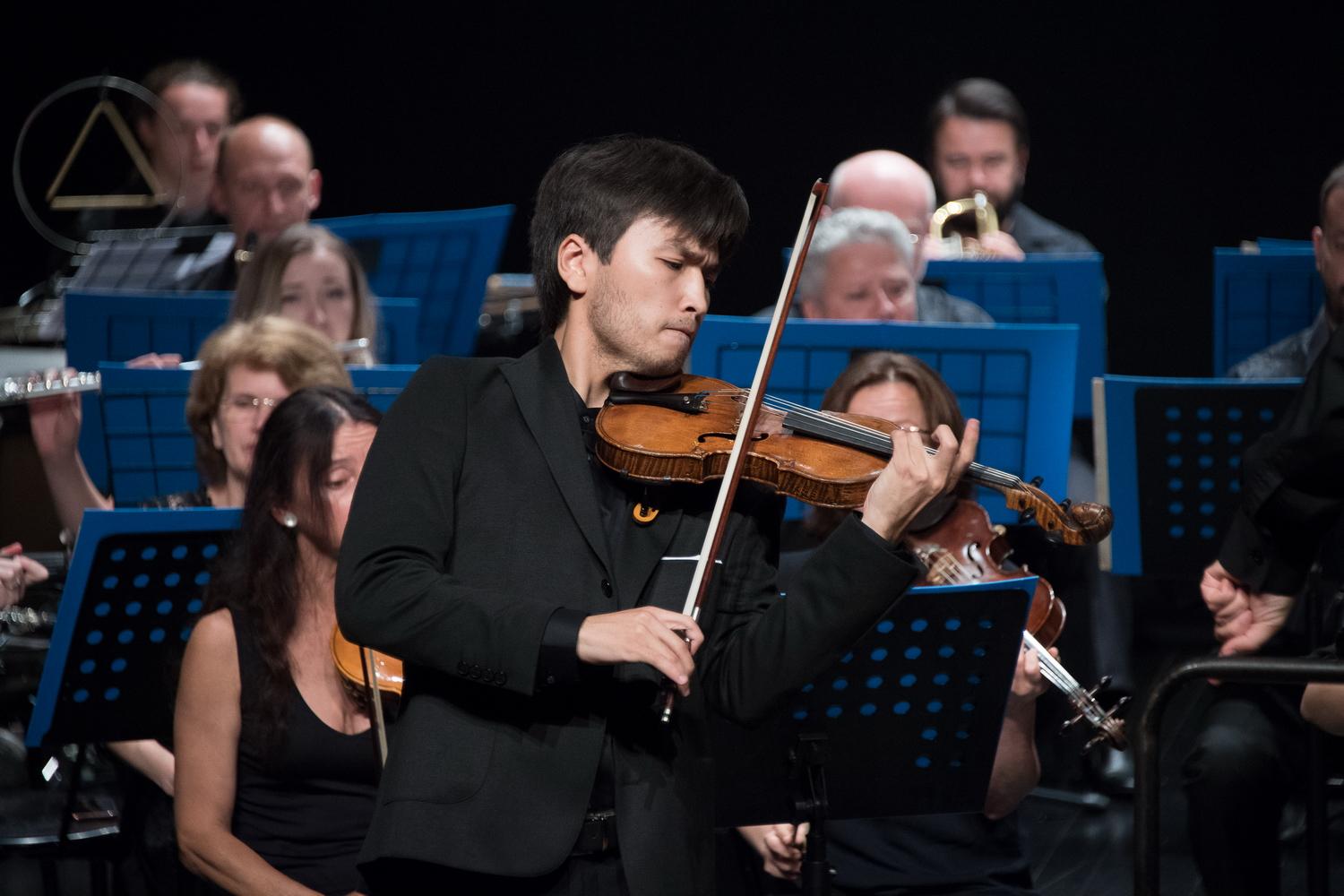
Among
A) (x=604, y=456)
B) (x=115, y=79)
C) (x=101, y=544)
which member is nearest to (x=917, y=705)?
(x=604, y=456)

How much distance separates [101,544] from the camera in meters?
2.38

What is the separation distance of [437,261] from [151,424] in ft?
4.20

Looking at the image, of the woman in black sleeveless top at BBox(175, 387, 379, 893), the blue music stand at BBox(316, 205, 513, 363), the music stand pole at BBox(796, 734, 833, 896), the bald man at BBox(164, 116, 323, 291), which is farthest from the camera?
the bald man at BBox(164, 116, 323, 291)

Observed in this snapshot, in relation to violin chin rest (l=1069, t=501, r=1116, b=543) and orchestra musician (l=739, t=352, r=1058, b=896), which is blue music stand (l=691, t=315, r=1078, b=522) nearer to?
orchestra musician (l=739, t=352, r=1058, b=896)

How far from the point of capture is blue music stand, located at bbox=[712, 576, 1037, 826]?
7.27ft

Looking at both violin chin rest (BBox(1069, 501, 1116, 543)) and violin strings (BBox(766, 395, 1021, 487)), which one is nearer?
violin strings (BBox(766, 395, 1021, 487))

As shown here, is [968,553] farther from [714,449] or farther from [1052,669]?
[714,449]

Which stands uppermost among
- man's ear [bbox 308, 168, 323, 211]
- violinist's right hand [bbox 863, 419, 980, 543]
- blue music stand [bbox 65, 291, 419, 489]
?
violinist's right hand [bbox 863, 419, 980, 543]

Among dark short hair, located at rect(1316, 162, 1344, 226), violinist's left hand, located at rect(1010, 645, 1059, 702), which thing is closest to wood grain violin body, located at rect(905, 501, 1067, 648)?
violinist's left hand, located at rect(1010, 645, 1059, 702)

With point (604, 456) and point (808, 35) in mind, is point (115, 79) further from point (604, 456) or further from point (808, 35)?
point (604, 456)

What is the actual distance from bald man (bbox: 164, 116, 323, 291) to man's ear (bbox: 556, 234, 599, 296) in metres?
3.28

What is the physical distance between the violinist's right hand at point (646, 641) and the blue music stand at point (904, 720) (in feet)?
2.36

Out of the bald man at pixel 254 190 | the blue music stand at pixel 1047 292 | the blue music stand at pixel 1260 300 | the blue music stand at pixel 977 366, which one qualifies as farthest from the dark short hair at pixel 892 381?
the bald man at pixel 254 190

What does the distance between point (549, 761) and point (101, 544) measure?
3.57ft
